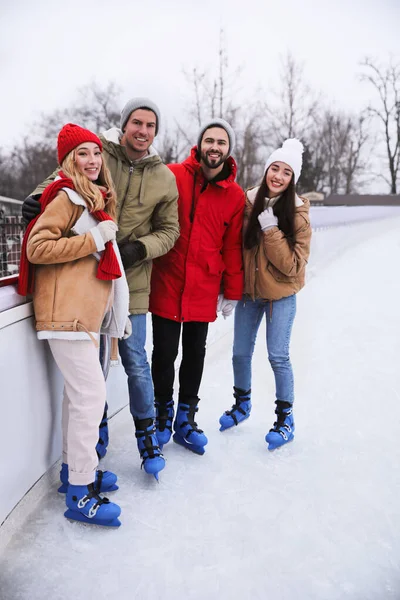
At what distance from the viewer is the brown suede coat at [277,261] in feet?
8.84

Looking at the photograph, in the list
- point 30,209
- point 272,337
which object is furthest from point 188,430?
point 30,209

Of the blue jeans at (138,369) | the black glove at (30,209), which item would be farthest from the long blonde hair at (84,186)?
the blue jeans at (138,369)

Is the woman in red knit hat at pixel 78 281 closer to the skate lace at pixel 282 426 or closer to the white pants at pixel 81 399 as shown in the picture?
the white pants at pixel 81 399

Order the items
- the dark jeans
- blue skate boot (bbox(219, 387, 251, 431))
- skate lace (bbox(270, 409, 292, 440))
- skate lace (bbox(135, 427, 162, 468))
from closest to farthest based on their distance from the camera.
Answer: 1. skate lace (bbox(135, 427, 162, 468))
2. the dark jeans
3. skate lace (bbox(270, 409, 292, 440))
4. blue skate boot (bbox(219, 387, 251, 431))

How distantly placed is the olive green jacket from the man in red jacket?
0.59 ft

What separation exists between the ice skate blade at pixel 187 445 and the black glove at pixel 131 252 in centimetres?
105

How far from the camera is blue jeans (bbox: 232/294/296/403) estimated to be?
115 inches

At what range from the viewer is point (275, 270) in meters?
2.83

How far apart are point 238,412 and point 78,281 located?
4.94 ft

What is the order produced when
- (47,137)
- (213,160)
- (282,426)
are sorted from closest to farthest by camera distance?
(213,160), (282,426), (47,137)

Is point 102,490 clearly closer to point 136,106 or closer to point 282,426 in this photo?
point 282,426

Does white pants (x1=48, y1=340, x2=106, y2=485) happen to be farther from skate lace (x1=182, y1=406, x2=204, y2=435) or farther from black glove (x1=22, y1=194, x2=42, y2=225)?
skate lace (x1=182, y1=406, x2=204, y2=435)

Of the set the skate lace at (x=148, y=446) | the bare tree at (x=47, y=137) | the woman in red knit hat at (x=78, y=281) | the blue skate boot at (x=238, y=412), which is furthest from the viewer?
the bare tree at (x=47, y=137)

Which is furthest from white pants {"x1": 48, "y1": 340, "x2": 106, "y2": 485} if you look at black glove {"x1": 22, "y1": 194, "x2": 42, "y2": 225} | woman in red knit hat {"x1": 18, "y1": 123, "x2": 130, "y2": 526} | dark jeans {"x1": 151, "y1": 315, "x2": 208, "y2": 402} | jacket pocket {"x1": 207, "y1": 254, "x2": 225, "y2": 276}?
jacket pocket {"x1": 207, "y1": 254, "x2": 225, "y2": 276}
